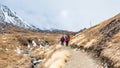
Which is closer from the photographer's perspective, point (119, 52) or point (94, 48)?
point (119, 52)

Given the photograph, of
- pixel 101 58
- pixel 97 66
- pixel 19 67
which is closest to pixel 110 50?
pixel 101 58

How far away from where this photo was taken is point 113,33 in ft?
161

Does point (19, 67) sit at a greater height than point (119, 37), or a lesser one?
lesser

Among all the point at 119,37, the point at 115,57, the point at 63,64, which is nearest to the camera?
the point at 115,57

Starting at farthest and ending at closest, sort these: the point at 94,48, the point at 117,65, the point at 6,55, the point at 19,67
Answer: the point at 6,55, the point at 19,67, the point at 94,48, the point at 117,65

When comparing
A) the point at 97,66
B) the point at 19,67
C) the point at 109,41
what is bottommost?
the point at 19,67

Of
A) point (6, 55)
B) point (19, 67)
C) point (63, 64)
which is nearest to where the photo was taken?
point (63, 64)

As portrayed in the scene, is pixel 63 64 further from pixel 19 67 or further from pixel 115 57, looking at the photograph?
pixel 19 67

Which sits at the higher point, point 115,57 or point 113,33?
point 113,33

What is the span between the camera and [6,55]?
136 m

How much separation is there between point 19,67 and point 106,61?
5956 cm

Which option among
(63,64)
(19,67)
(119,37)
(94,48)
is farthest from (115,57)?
(19,67)

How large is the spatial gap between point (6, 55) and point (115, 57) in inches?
4221

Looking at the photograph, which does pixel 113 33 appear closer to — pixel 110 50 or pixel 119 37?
pixel 119 37
